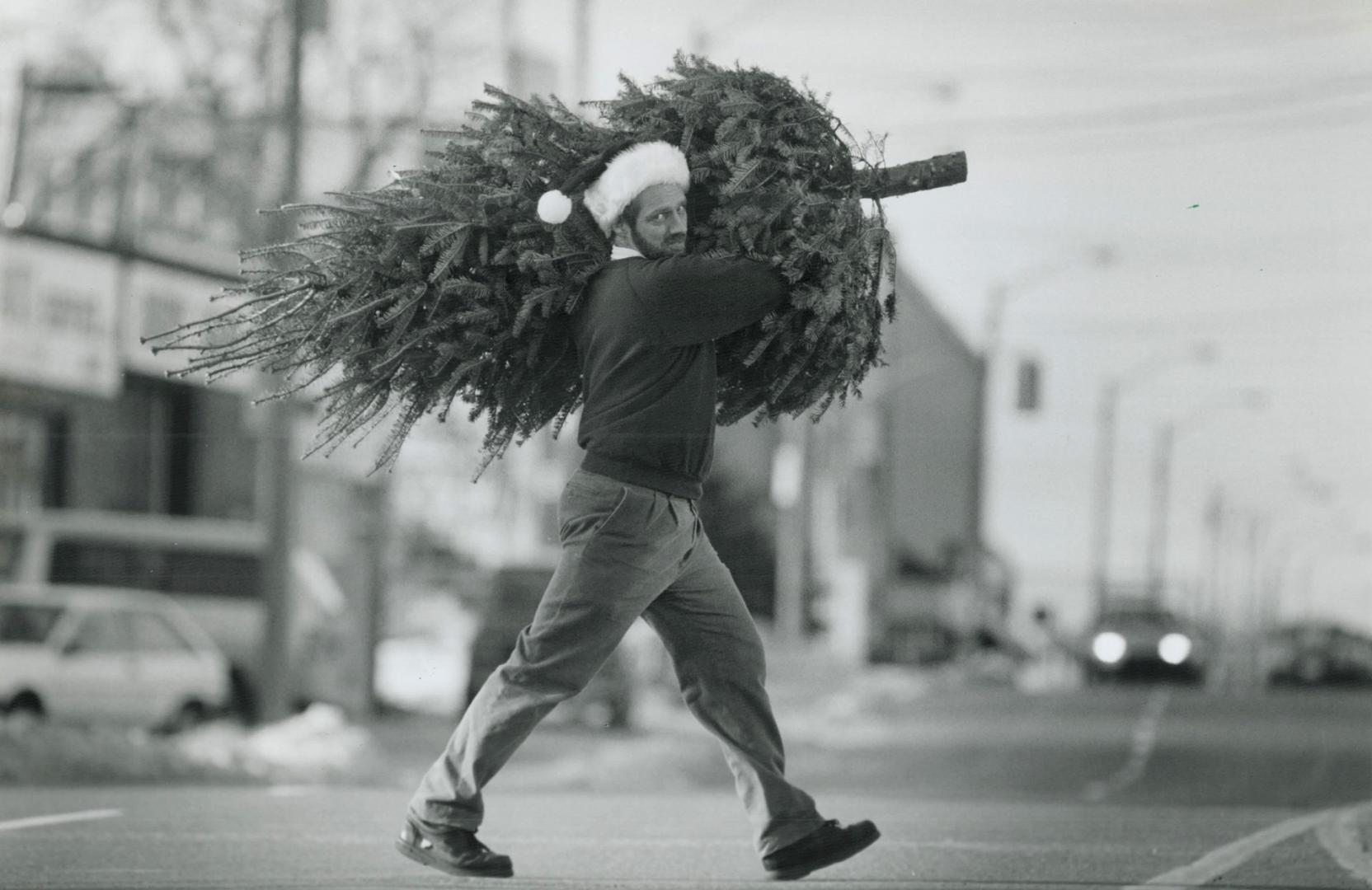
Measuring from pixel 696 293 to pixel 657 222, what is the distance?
262 millimetres

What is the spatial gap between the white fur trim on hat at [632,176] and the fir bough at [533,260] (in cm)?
10

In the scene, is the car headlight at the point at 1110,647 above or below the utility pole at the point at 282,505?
below

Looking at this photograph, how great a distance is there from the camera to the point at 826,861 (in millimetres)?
5312

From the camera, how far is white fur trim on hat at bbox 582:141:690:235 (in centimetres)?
536

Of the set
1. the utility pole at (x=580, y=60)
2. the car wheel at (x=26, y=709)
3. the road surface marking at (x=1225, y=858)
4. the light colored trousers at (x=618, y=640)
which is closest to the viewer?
the light colored trousers at (x=618, y=640)

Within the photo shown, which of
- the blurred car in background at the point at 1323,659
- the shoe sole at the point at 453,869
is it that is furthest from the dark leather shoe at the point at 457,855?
the blurred car in background at the point at 1323,659

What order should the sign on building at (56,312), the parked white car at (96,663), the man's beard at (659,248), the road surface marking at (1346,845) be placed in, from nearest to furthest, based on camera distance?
the man's beard at (659,248) → the road surface marking at (1346,845) → the parked white car at (96,663) → the sign on building at (56,312)

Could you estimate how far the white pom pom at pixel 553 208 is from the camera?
531cm

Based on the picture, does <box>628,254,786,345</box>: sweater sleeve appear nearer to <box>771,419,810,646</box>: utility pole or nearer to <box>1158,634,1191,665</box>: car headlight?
<box>771,419,810,646</box>: utility pole

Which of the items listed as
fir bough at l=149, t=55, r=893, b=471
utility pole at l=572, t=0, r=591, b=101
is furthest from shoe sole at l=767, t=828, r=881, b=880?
utility pole at l=572, t=0, r=591, b=101

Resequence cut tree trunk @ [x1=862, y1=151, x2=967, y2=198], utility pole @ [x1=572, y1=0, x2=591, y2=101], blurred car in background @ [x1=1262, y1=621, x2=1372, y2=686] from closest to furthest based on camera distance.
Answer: cut tree trunk @ [x1=862, y1=151, x2=967, y2=198] → utility pole @ [x1=572, y1=0, x2=591, y2=101] → blurred car in background @ [x1=1262, y1=621, x2=1372, y2=686]

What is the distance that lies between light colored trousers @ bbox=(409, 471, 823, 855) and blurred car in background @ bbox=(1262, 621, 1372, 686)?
44734mm

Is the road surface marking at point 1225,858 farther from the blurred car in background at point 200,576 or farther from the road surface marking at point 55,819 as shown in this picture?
the blurred car in background at point 200,576

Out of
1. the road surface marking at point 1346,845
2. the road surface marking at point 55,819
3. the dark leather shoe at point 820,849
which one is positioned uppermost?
the dark leather shoe at point 820,849
